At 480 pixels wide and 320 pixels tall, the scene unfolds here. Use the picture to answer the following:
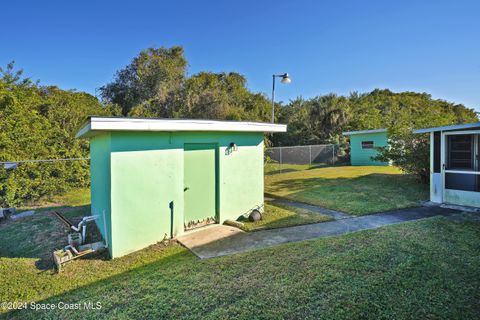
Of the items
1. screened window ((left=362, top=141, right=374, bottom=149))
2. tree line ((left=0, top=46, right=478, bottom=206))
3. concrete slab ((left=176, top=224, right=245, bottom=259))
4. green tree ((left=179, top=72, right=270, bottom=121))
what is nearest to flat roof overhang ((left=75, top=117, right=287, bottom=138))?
concrete slab ((left=176, top=224, right=245, bottom=259))

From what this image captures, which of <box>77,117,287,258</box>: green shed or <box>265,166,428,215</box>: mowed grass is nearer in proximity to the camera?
<box>77,117,287,258</box>: green shed

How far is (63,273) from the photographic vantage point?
3.88m

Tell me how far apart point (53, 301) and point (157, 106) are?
21094 millimetres

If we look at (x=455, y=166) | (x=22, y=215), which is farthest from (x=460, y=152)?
(x=22, y=215)

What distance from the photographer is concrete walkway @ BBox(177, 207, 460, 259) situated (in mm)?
4625

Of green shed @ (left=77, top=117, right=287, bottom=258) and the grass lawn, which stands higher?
green shed @ (left=77, top=117, right=287, bottom=258)

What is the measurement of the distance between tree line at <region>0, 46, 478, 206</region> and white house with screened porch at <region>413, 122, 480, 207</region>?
3780 millimetres

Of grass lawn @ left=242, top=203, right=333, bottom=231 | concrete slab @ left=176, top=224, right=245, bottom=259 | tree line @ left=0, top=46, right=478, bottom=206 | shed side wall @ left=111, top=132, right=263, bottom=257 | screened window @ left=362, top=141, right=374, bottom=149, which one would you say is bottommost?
concrete slab @ left=176, top=224, right=245, bottom=259

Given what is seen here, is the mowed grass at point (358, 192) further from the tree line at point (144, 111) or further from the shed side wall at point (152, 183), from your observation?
the shed side wall at point (152, 183)

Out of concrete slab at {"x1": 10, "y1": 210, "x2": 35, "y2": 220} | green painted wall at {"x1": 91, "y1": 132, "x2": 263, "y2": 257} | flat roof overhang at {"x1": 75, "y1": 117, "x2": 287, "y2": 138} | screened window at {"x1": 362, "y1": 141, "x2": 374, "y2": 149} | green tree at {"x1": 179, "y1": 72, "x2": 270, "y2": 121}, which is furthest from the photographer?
green tree at {"x1": 179, "y1": 72, "x2": 270, "y2": 121}

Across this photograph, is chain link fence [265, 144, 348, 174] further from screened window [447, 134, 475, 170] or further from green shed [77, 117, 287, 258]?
green shed [77, 117, 287, 258]

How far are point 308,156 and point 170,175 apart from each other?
15.6 meters

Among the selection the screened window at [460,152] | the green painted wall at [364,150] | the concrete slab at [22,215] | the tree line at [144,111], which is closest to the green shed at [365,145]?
the green painted wall at [364,150]

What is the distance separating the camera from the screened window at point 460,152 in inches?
285
